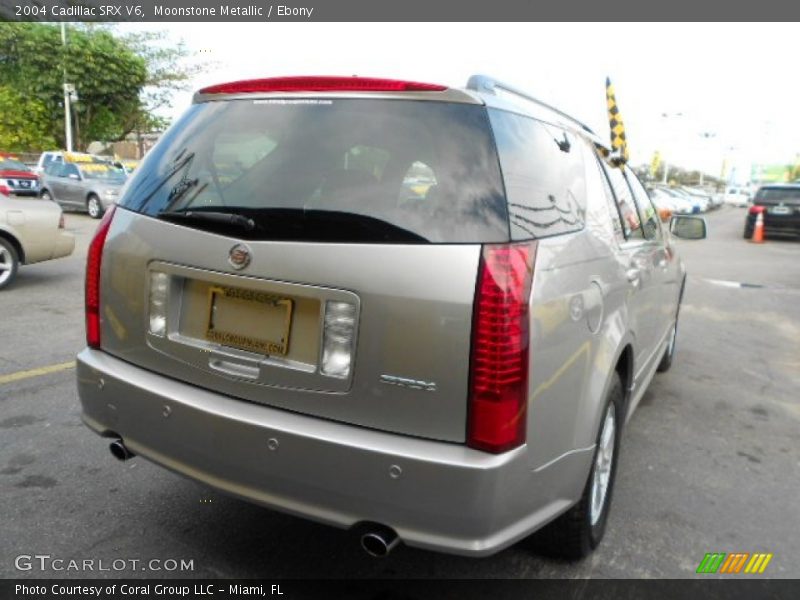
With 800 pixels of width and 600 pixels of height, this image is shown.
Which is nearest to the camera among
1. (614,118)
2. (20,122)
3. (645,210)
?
(645,210)

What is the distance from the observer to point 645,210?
4102 mm

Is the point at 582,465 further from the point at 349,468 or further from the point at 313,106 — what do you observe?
the point at 313,106

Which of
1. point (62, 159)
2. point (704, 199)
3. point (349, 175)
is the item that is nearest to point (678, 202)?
point (704, 199)

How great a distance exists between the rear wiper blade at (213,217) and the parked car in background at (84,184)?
15.5m

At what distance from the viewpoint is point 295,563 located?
2.59 metres

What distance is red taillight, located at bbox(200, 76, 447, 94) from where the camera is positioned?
7.13ft

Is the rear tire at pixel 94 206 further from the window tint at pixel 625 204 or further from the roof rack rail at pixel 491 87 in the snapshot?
the roof rack rail at pixel 491 87

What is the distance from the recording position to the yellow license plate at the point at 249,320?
2129mm

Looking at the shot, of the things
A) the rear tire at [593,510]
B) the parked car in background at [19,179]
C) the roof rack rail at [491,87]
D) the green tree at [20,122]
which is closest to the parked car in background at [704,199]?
the parked car in background at [19,179]

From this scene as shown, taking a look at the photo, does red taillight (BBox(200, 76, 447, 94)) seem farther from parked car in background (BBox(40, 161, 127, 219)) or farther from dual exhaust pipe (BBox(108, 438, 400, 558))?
parked car in background (BBox(40, 161, 127, 219))

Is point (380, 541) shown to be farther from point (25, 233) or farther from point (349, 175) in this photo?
point (25, 233)

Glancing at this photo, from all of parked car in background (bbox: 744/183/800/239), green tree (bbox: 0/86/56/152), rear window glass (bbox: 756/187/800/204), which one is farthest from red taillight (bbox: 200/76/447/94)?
green tree (bbox: 0/86/56/152)

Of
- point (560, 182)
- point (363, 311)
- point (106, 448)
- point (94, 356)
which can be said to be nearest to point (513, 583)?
point (363, 311)

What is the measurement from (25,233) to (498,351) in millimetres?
7175
